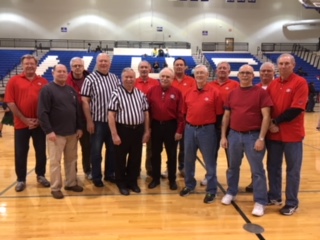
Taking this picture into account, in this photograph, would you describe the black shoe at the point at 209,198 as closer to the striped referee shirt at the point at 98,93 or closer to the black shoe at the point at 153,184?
the black shoe at the point at 153,184

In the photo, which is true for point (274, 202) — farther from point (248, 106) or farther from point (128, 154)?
point (128, 154)

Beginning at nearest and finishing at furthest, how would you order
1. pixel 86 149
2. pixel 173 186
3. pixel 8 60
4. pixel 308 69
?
pixel 173 186 → pixel 86 149 → pixel 8 60 → pixel 308 69

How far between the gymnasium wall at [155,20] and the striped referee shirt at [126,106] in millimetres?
19690

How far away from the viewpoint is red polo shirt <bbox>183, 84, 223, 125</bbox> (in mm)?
3594

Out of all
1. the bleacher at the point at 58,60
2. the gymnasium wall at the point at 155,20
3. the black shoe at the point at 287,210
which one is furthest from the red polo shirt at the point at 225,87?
the gymnasium wall at the point at 155,20

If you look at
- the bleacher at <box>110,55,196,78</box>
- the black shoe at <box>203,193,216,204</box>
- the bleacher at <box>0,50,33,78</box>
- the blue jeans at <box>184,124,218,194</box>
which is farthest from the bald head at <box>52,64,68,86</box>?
the bleacher at <box>0,50,33,78</box>

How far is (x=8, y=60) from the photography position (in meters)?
18.1

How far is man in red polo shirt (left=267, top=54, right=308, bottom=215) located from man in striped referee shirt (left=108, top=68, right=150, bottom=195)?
4.62 feet

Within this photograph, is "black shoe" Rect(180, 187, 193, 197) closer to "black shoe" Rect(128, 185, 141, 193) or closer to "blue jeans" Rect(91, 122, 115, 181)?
"black shoe" Rect(128, 185, 141, 193)

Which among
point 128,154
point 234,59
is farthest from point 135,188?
Answer: point 234,59

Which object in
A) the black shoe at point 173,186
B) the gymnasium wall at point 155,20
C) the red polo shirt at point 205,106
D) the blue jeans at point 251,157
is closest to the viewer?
the blue jeans at point 251,157

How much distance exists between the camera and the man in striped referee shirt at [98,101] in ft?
13.0

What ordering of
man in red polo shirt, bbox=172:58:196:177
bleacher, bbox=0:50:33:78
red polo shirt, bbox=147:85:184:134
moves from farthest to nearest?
bleacher, bbox=0:50:33:78 < man in red polo shirt, bbox=172:58:196:177 < red polo shirt, bbox=147:85:184:134

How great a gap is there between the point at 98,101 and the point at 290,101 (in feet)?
6.96
